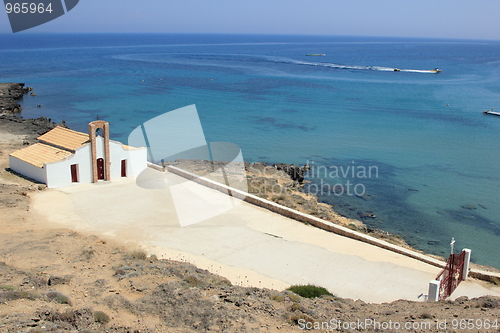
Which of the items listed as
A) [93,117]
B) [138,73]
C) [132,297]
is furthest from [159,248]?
[138,73]

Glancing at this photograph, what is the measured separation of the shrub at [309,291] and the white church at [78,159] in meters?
11.8

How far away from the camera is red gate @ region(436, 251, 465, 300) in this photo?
11547mm

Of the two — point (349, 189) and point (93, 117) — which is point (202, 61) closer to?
point (93, 117)

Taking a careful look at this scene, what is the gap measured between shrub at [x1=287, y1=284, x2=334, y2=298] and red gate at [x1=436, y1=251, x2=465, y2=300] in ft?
9.70

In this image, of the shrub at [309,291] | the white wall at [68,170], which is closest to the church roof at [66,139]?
the white wall at [68,170]

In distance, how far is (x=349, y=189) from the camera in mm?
26609

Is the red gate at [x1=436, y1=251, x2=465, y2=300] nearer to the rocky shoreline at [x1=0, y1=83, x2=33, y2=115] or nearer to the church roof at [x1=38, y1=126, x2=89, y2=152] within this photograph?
the church roof at [x1=38, y1=126, x2=89, y2=152]

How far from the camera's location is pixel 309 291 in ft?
37.3

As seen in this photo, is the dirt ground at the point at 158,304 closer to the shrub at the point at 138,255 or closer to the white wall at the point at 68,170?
the shrub at the point at 138,255

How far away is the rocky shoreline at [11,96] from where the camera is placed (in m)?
45.7

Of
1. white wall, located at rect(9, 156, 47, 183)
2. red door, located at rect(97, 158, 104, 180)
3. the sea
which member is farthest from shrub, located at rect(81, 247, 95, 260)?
the sea

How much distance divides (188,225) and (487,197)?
1923 cm

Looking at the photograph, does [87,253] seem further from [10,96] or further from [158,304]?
[10,96]

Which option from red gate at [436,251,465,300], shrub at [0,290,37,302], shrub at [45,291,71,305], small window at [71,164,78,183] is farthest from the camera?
small window at [71,164,78,183]
